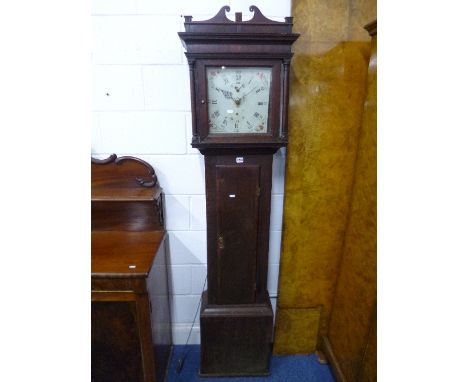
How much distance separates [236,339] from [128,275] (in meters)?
0.69

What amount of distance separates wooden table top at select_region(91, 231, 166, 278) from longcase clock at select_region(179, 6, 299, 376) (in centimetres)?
28

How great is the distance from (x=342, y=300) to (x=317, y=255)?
0.25 m

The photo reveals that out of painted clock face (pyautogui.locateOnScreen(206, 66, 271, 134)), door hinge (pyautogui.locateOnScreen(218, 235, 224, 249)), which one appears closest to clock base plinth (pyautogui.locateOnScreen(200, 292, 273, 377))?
door hinge (pyautogui.locateOnScreen(218, 235, 224, 249))

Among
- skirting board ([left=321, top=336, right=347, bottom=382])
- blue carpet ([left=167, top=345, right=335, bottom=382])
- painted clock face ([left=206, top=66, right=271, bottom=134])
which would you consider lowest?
blue carpet ([left=167, top=345, right=335, bottom=382])

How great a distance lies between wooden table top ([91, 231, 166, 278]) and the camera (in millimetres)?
1178

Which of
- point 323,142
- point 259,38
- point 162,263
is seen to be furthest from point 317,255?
point 259,38

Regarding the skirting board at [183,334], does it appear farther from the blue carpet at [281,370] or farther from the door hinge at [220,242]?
the door hinge at [220,242]

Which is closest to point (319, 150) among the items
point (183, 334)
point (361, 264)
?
point (361, 264)

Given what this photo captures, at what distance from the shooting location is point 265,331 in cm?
153

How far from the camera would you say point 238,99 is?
47.1 inches

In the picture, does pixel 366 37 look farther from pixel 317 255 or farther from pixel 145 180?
pixel 145 180

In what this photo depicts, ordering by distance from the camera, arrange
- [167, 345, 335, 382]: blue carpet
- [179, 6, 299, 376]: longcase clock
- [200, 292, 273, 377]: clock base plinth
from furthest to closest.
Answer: [167, 345, 335, 382]: blue carpet → [200, 292, 273, 377]: clock base plinth → [179, 6, 299, 376]: longcase clock

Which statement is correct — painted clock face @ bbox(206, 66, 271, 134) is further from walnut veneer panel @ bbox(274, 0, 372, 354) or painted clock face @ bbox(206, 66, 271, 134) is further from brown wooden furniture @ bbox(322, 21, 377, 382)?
brown wooden furniture @ bbox(322, 21, 377, 382)

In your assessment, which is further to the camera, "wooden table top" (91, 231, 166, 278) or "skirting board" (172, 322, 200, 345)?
"skirting board" (172, 322, 200, 345)
